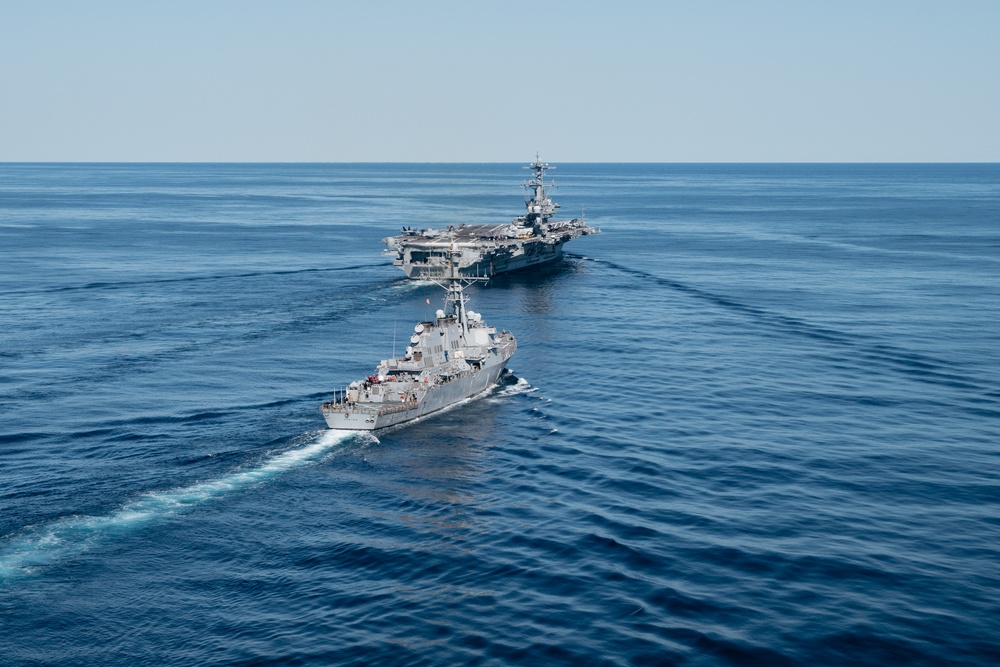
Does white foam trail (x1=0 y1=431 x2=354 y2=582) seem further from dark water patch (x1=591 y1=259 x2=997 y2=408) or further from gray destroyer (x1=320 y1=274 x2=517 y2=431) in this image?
dark water patch (x1=591 y1=259 x2=997 y2=408)

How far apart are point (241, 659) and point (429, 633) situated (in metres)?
8.15

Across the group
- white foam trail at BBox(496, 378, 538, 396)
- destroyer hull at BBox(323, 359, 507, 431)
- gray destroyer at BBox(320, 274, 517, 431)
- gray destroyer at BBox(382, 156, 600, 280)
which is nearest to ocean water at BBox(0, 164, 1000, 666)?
white foam trail at BBox(496, 378, 538, 396)

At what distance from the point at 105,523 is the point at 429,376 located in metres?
30.3

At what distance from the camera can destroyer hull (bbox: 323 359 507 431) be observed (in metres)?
65.8

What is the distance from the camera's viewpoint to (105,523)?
160ft

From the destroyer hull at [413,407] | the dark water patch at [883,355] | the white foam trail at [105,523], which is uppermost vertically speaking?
the dark water patch at [883,355]

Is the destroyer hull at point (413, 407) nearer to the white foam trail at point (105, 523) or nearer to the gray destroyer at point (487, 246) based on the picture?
the white foam trail at point (105, 523)

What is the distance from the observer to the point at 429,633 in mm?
40219

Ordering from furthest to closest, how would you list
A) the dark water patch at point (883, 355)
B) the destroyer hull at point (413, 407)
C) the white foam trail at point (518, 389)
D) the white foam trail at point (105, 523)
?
the white foam trail at point (518, 389), the dark water patch at point (883, 355), the destroyer hull at point (413, 407), the white foam trail at point (105, 523)

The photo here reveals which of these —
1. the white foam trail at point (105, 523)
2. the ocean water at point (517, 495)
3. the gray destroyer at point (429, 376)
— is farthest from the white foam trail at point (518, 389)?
the white foam trail at point (105, 523)

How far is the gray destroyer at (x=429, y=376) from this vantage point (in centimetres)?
6662

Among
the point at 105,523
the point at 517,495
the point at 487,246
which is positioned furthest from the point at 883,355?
the point at 105,523

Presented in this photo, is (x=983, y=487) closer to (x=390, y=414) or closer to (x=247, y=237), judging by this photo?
(x=390, y=414)

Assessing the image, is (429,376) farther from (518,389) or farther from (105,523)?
(105,523)
